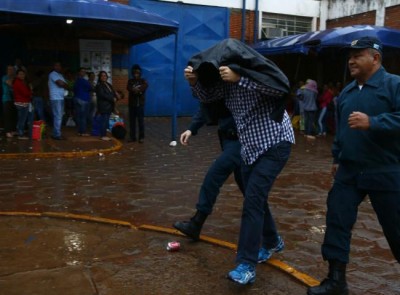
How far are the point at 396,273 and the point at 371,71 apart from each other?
5.81 feet

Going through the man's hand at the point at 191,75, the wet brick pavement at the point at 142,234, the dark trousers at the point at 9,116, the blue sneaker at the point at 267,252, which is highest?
the man's hand at the point at 191,75

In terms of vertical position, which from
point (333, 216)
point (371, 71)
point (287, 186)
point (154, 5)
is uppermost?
point (154, 5)

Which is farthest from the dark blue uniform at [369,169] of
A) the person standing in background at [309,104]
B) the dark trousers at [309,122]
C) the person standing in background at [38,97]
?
the dark trousers at [309,122]

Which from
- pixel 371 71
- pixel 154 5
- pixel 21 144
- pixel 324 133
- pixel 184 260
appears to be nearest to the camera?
pixel 371 71

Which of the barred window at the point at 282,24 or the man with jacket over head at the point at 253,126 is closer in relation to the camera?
the man with jacket over head at the point at 253,126

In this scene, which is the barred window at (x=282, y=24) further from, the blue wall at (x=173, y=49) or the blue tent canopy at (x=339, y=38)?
the blue tent canopy at (x=339, y=38)

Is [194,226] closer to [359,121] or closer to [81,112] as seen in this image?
[359,121]

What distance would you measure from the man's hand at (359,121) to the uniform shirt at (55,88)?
9540 millimetres

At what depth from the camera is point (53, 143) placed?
11000 mm

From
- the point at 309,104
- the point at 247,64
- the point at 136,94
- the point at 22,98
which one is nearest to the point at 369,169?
the point at 247,64

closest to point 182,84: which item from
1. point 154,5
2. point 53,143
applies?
point 154,5

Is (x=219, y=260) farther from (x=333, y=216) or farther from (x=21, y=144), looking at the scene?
(x=21, y=144)

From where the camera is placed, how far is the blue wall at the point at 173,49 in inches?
675

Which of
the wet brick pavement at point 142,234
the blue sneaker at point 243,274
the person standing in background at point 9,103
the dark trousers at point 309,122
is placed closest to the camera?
the blue sneaker at point 243,274
